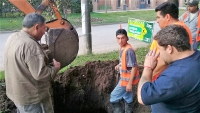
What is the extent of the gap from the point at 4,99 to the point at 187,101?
3.16 metres

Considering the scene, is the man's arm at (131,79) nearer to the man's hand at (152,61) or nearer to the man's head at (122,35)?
the man's head at (122,35)

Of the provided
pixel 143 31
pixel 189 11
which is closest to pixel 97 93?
pixel 189 11

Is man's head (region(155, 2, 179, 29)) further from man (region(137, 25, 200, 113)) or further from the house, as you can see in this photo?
the house

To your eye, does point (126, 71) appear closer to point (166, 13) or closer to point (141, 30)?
point (166, 13)

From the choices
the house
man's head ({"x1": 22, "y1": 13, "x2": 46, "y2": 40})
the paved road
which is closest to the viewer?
man's head ({"x1": 22, "y1": 13, "x2": 46, "y2": 40})

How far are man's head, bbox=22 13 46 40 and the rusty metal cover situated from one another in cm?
71

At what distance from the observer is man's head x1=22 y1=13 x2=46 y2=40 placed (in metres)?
2.94

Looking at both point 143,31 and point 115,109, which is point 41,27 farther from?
point 143,31

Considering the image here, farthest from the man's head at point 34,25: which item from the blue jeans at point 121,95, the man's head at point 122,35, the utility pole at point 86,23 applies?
the utility pole at point 86,23

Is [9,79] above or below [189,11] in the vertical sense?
below

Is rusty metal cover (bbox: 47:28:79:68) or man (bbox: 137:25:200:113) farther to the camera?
rusty metal cover (bbox: 47:28:79:68)

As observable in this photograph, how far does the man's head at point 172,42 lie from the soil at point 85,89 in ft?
9.86

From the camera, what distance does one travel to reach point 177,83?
6.20 feet

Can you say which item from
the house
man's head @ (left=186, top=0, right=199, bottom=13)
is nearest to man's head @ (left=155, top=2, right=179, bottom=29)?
man's head @ (left=186, top=0, right=199, bottom=13)
